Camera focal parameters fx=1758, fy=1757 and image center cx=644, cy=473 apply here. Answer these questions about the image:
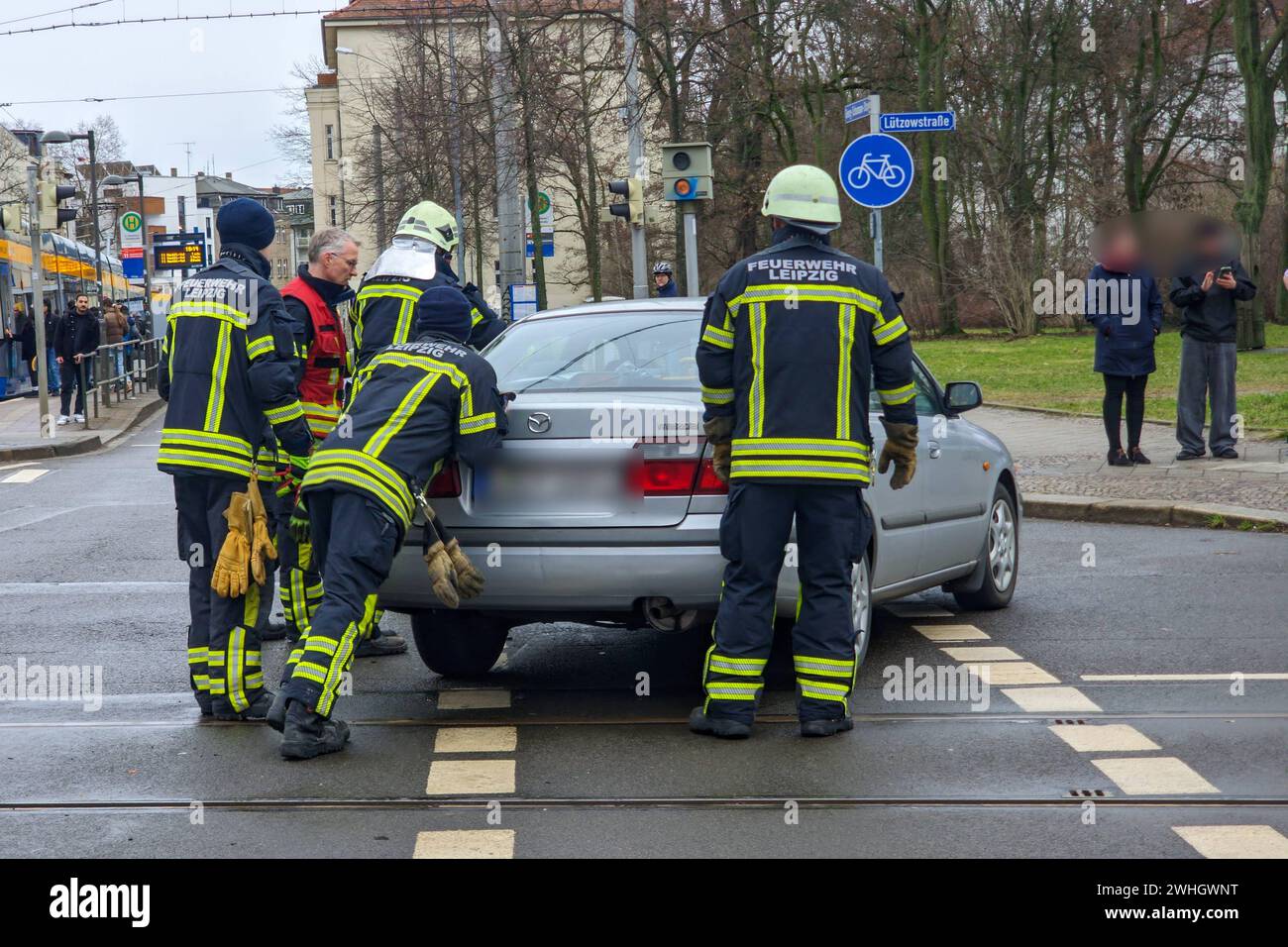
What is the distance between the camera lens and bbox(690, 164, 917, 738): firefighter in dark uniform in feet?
20.2

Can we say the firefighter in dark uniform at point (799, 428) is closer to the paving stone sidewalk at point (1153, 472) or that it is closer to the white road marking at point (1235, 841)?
the white road marking at point (1235, 841)

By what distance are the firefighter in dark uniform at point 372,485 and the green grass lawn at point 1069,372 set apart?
40.9 feet

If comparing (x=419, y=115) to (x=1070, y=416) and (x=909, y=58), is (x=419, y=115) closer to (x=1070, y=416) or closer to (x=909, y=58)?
(x=909, y=58)

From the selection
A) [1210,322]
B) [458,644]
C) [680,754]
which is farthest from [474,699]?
[1210,322]

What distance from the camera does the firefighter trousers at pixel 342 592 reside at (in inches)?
240

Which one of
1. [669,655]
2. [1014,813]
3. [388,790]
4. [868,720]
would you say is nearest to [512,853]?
[388,790]

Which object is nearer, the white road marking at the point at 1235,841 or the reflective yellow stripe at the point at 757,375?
the white road marking at the point at 1235,841

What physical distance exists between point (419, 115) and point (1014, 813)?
1410 inches

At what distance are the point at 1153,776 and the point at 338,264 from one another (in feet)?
14.3

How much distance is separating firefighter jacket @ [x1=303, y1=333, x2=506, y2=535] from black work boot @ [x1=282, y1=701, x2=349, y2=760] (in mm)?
726

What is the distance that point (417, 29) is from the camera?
39.6 meters

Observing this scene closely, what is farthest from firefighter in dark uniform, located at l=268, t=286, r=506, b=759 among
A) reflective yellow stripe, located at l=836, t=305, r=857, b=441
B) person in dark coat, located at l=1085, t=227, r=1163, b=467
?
person in dark coat, located at l=1085, t=227, r=1163, b=467

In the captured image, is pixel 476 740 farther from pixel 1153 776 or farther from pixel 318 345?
pixel 318 345

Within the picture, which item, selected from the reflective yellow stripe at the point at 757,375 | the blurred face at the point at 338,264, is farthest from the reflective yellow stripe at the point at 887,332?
the blurred face at the point at 338,264
